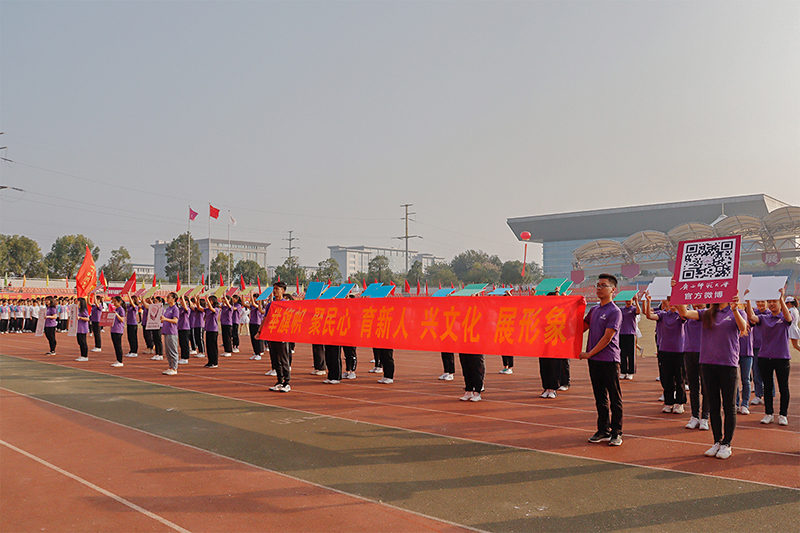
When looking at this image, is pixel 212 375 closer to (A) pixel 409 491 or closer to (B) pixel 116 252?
(A) pixel 409 491

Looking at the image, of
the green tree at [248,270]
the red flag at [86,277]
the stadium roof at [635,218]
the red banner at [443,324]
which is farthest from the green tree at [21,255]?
the stadium roof at [635,218]

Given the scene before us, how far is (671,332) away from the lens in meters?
8.53

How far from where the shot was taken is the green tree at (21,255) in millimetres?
52812

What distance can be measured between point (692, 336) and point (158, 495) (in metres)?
6.96

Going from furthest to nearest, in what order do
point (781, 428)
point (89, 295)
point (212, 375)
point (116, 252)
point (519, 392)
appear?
point (116, 252), point (89, 295), point (212, 375), point (519, 392), point (781, 428)

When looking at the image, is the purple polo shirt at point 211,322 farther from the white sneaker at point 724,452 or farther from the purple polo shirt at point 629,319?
the white sneaker at point 724,452

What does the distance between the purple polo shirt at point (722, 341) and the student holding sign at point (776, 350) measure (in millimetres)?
1993

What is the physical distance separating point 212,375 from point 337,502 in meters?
9.17

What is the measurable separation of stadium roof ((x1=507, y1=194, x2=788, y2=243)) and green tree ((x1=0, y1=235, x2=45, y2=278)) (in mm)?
67845

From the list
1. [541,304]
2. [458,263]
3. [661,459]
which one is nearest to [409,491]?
[661,459]

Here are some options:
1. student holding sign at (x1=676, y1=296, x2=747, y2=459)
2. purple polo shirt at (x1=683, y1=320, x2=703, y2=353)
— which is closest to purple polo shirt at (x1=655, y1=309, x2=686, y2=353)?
purple polo shirt at (x1=683, y1=320, x2=703, y2=353)

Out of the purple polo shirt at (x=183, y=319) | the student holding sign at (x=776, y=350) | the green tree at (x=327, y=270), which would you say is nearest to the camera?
the student holding sign at (x=776, y=350)

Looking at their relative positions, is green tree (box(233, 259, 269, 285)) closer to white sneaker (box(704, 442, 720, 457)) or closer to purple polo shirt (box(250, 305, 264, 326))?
purple polo shirt (box(250, 305, 264, 326))

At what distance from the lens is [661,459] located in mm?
6020
